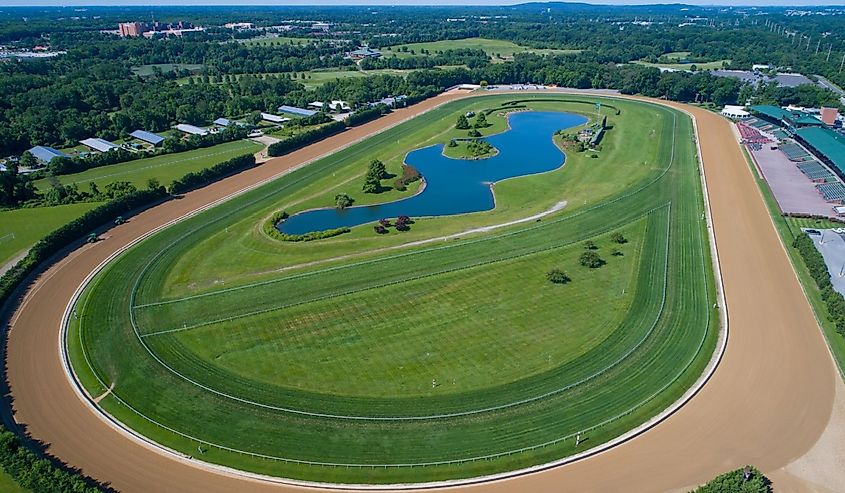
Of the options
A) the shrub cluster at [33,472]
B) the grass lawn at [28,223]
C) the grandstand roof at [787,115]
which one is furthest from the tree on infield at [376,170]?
the grandstand roof at [787,115]

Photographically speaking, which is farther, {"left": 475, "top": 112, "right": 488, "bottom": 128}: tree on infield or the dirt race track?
{"left": 475, "top": 112, "right": 488, "bottom": 128}: tree on infield

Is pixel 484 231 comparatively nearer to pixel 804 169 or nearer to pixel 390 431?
pixel 390 431

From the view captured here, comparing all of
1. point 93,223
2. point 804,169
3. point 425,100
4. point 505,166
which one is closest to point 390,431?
point 93,223

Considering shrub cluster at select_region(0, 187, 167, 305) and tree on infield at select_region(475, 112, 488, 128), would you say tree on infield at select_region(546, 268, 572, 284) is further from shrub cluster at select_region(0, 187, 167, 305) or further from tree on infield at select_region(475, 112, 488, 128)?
tree on infield at select_region(475, 112, 488, 128)

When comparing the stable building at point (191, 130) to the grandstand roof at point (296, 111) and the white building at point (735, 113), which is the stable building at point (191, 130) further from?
the white building at point (735, 113)

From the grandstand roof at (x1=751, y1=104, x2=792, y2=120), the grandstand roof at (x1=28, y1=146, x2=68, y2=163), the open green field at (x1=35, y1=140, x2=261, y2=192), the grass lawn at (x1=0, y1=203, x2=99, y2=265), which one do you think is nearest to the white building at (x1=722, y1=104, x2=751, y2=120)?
the grandstand roof at (x1=751, y1=104, x2=792, y2=120)

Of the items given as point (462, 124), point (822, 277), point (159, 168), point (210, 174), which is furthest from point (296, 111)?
point (822, 277)
